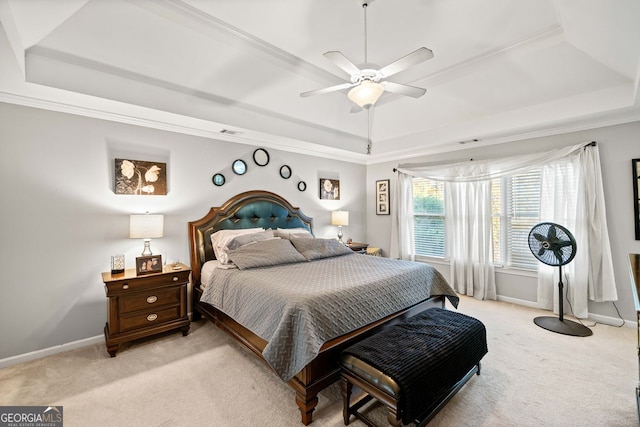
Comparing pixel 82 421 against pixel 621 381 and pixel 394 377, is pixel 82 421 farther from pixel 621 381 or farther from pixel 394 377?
pixel 621 381

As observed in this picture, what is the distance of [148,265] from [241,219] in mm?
1296

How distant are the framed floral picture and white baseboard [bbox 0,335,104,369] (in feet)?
5.08

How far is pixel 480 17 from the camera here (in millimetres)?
2361

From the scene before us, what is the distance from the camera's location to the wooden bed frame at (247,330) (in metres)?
1.81

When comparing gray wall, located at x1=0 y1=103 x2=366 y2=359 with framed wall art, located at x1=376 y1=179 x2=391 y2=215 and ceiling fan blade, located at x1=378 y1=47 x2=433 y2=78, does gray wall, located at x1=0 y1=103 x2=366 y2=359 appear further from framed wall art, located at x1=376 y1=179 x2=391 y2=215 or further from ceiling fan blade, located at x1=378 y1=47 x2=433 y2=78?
framed wall art, located at x1=376 y1=179 x2=391 y2=215

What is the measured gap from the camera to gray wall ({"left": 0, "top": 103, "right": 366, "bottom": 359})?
245 cm

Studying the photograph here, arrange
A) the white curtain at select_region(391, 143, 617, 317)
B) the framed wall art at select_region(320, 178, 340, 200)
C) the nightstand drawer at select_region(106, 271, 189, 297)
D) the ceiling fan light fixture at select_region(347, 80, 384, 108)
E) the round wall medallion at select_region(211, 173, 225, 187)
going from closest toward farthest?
1. the ceiling fan light fixture at select_region(347, 80, 384, 108)
2. the nightstand drawer at select_region(106, 271, 189, 297)
3. the white curtain at select_region(391, 143, 617, 317)
4. the round wall medallion at select_region(211, 173, 225, 187)
5. the framed wall art at select_region(320, 178, 340, 200)

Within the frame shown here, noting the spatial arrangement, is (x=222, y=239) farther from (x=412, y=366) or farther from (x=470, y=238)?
(x=470, y=238)

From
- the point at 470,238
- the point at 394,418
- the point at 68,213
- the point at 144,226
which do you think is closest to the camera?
the point at 394,418

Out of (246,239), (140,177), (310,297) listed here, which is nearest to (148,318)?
(246,239)

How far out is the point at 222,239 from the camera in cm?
336

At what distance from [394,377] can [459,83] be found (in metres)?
3.39

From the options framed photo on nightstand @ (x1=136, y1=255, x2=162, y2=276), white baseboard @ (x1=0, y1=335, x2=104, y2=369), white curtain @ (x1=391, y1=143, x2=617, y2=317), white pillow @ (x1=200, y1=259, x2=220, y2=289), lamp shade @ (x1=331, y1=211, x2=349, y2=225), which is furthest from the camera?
lamp shade @ (x1=331, y1=211, x2=349, y2=225)

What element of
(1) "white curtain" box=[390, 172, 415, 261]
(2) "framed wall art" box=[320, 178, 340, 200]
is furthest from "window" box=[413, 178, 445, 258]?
(2) "framed wall art" box=[320, 178, 340, 200]
